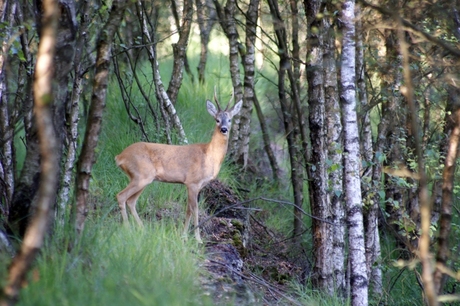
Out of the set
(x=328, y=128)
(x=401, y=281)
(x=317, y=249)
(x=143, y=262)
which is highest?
(x=328, y=128)

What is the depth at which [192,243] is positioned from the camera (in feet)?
24.4

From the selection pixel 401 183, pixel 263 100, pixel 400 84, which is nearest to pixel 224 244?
pixel 401 183

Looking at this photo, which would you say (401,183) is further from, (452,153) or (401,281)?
(401,281)

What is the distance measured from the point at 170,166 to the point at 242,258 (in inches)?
59.9

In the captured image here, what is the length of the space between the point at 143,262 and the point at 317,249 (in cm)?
379

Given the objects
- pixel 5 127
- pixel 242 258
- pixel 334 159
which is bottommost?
pixel 242 258

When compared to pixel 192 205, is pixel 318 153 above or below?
above

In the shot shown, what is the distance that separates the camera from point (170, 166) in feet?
29.9

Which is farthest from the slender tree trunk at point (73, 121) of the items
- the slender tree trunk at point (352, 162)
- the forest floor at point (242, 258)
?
the slender tree trunk at point (352, 162)

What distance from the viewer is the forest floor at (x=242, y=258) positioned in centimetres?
660

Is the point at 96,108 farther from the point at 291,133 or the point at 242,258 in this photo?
the point at 291,133

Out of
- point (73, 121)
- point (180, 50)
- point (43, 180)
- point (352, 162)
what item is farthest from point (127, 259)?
point (180, 50)

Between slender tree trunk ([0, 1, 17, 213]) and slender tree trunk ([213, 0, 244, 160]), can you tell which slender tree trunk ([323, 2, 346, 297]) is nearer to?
slender tree trunk ([213, 0, 244, 160])

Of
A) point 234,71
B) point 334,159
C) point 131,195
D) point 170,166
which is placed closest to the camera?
point 334,159
